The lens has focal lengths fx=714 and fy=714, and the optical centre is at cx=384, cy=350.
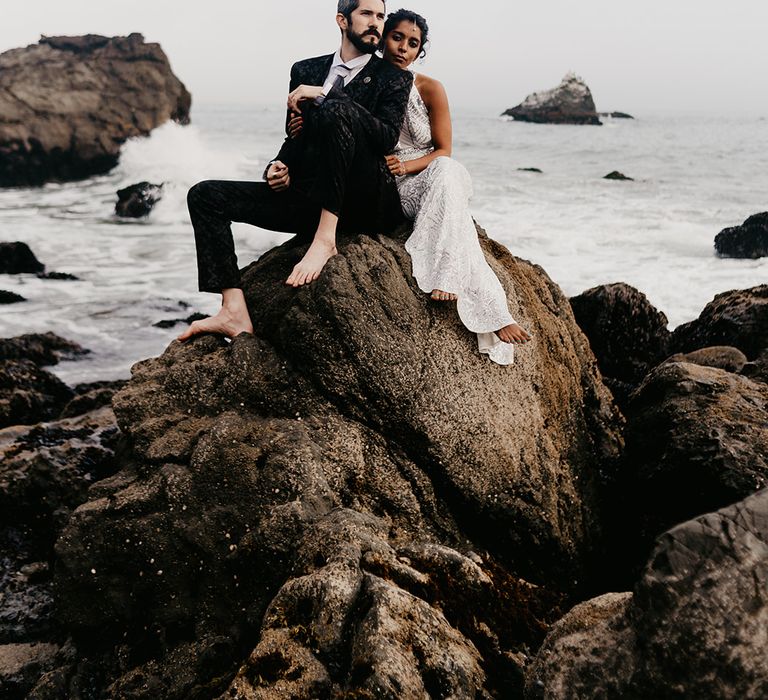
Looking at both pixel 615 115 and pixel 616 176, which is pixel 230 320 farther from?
Answer: pixel 615 115

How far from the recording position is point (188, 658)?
326 centimetres

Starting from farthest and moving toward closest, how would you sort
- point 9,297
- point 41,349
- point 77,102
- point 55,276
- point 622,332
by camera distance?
point 77,102 < point 55,276 < point 9,297 < point 41,349 < point 622,332

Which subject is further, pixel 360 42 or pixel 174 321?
pixel 174 321

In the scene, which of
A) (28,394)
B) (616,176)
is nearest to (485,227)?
(616,176)

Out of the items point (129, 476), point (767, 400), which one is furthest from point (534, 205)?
point (129, 476)

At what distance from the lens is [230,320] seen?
4.46m

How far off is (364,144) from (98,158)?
2819 centimetres

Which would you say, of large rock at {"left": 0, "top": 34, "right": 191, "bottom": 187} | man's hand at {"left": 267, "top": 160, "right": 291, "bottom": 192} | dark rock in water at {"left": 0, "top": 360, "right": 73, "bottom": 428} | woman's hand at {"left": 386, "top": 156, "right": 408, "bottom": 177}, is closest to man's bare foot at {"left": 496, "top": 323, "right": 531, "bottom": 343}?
woman's hand at {"left": 386, "top": 156, "right": 408, "bottom": 177}

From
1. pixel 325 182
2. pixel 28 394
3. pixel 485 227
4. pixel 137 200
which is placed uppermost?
pixel 325 182

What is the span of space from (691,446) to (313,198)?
8.92 ft

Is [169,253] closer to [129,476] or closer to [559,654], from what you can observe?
[129,476]

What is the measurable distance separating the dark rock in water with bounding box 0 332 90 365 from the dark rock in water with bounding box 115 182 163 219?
12.2 m

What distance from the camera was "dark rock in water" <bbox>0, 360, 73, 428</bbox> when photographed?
22.2ft

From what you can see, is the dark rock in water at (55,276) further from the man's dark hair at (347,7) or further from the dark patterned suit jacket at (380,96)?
the man's dark hair at (347,7)
